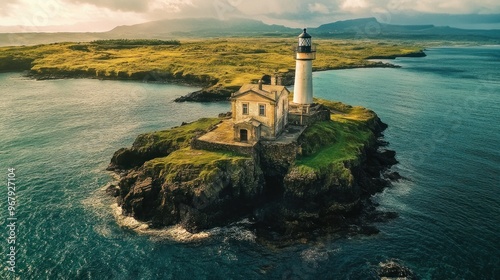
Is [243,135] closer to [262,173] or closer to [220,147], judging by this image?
[220,147]

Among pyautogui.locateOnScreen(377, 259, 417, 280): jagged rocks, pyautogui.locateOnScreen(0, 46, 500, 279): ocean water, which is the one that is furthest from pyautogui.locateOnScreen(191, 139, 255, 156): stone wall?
pyautogui.locateOnScreen(377, 259, 417, 280): jagged rocks

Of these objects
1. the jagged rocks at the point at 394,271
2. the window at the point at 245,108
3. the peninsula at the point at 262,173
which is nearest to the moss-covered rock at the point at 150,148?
the peninsula at the point at 262,173

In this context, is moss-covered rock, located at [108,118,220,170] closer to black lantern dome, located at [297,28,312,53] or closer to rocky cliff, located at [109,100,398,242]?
rocky cliff, located at [109,100,398,242]

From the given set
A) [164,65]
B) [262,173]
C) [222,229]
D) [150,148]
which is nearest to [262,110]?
[262,173]

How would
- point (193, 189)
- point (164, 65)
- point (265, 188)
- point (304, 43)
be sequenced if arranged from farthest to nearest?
point (164, 65)
point (304, 43)
point (265, 188)
point (193, 189)

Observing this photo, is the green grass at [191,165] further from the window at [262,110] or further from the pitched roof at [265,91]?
the pitched roof at [265,91]

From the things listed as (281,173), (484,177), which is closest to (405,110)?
(484,177)

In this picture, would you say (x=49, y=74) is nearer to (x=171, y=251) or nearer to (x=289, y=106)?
(x=289, y=106)
